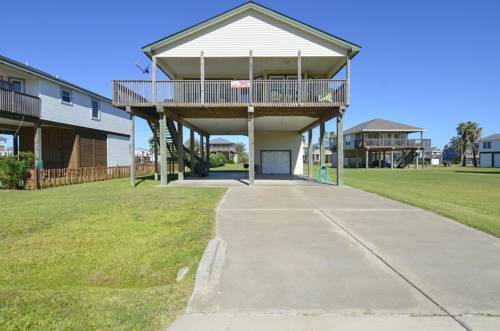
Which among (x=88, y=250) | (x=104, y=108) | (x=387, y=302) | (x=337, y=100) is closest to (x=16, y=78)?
(x=104, y=108)

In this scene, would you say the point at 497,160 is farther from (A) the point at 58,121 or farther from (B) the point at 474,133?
(A) the point at 58,121

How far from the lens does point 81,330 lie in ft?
8.28

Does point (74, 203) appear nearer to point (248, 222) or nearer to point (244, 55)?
point (248, 222)

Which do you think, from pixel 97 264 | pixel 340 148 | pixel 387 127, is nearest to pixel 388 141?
pixel 387 127

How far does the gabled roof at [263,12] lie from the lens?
14906 millimetres

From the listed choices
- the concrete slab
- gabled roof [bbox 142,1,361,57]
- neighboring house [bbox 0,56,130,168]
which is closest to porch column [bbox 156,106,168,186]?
gabled roof [bbox 142,1,361,57]

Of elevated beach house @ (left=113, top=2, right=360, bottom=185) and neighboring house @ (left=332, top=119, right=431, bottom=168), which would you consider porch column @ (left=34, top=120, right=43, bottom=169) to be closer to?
elevated beach house @ (left=113, top=2, right=360, bottom=185)

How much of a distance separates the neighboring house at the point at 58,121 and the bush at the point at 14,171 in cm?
159

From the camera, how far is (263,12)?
15562mm

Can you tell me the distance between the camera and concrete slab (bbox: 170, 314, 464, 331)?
259cm

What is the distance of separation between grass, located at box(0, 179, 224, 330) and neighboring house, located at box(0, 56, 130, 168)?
10.7m

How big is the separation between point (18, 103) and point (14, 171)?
420cm

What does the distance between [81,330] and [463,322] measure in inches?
139

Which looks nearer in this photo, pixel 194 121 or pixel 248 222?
pixel 248 222
